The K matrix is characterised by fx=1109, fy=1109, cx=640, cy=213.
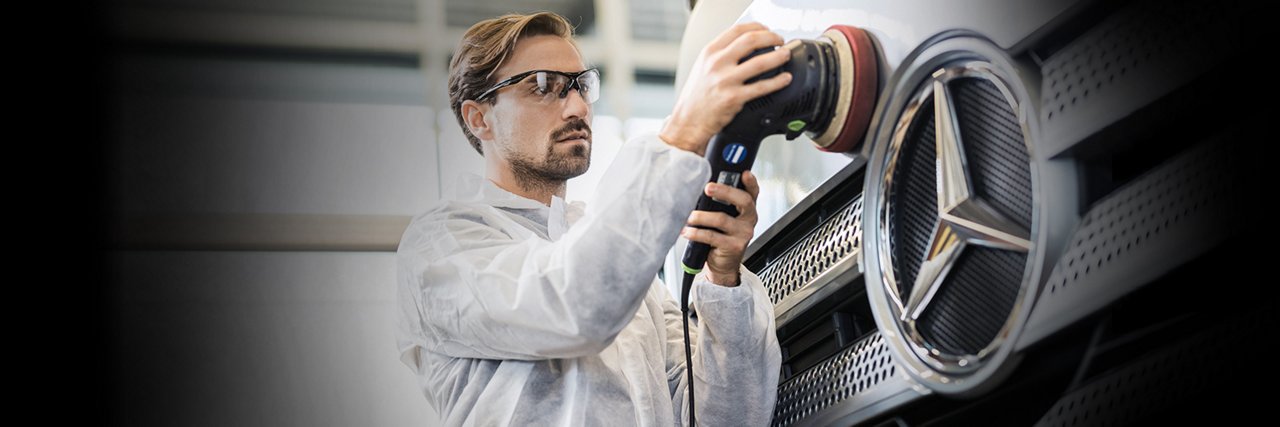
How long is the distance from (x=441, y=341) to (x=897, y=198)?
24.1 inches

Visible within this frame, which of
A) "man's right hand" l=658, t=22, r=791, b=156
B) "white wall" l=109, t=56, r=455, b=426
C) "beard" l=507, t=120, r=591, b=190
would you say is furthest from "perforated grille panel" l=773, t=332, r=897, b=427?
"white wall" l=109, t=56, r=455, b=426

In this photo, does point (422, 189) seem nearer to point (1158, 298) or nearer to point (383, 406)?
point (383, 406)

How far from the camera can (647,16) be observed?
7.73ft

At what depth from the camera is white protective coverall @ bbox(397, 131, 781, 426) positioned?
120 centimetres

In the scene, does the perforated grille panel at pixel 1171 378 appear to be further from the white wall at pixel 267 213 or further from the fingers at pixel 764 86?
the white wall at pixel 267 213

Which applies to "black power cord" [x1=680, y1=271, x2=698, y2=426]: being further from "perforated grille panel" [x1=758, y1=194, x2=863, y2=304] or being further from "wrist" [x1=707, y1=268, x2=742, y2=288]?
"perforated grille panel" [x1=758, y1=194, x2=863, y2=304]

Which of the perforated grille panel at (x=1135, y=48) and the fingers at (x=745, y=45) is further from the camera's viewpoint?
the fingers at (x=745, y=45)

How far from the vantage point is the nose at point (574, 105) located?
1.60m

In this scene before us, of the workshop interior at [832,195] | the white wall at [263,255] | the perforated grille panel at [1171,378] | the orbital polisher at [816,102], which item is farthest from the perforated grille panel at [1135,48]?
the white wall at [263,255]

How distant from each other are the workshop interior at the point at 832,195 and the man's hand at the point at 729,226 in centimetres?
2

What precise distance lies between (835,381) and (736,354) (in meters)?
0.16

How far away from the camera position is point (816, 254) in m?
1.42

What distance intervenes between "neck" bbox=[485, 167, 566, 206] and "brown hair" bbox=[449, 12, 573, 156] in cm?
12

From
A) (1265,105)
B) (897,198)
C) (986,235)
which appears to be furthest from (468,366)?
(1265,105)
